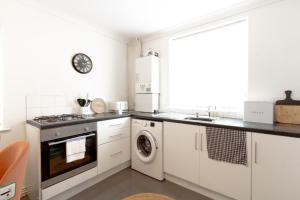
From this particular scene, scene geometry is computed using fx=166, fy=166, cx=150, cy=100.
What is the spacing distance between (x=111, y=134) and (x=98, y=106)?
0.66m

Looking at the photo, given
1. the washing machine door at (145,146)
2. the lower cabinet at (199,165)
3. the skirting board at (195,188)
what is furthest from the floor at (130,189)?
the washing machine door at (145,146)

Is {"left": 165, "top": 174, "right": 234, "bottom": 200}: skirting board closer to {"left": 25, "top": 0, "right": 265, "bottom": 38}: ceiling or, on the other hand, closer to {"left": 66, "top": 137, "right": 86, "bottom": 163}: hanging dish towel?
{"left": 66, "top": 137, "right": 86, "bottom": 163}: hanging dish towel

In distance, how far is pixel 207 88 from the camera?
2.60 metres

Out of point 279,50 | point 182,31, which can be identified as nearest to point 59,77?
point 182,31

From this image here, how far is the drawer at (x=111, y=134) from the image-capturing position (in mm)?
2262

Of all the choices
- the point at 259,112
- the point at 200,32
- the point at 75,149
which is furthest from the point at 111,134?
the point at 200,32

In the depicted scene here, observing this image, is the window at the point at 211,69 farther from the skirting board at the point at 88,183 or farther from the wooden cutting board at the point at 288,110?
the skirting board at the point at 88,183

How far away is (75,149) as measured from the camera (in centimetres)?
192

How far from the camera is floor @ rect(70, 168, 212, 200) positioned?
6.48 feet

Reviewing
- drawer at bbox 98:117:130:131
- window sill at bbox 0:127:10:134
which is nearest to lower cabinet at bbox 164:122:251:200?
drawer at bbox 98:117:130:131

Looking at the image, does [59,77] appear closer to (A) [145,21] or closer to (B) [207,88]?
(A) [145,21]

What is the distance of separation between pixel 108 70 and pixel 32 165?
1859 mm

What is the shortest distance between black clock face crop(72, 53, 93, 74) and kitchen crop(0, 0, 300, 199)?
58 mm

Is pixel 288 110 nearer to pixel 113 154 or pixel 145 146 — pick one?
pixel 145 146
